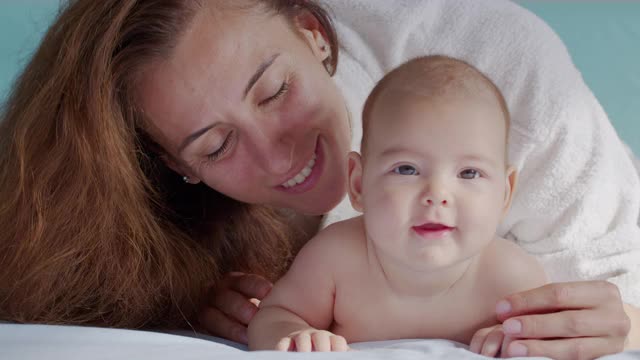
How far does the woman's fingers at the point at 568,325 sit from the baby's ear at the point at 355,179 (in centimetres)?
27

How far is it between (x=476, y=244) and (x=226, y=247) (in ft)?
2.22

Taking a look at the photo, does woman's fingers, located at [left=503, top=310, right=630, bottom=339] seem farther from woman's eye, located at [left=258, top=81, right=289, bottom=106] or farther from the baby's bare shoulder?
woman's eye, located at [left=258, top=81, right=289, bottom=106]

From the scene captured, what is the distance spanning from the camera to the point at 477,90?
129 cm

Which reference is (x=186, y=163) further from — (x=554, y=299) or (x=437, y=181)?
(x=554, y=299)

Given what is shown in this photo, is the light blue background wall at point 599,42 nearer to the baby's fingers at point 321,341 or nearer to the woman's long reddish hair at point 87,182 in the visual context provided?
the woman's long reddish hair at point 87,182

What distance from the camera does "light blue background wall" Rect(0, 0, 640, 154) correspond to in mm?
3607

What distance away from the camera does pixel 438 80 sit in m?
1.29

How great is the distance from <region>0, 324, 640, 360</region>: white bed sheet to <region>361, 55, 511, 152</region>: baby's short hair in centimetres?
31

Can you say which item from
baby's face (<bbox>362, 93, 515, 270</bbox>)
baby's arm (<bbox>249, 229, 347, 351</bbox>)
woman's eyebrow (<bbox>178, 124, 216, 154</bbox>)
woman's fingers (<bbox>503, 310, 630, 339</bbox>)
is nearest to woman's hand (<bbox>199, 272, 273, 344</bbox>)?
baby's arm (<bbox>249, 229, 347, 351</bbox>)

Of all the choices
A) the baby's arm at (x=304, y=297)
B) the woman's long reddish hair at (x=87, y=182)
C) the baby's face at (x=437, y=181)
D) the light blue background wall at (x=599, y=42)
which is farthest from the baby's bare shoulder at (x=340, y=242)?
the light blue background wall at (x=599, y=42)

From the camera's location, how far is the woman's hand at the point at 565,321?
1248 millimetres

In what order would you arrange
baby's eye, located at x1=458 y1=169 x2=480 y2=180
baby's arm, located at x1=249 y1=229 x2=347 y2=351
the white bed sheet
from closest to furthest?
the white bed sheet < baby's eye, located at x1=458 y1=169 x2=480 y2=180 < baby's arm, located at x1=249 y1=229 x2=347 y2=351

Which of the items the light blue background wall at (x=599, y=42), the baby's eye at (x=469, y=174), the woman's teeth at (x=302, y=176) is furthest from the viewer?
the light blue background wall at (x=599, y=42)

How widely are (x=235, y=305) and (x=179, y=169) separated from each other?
267 millimetres
